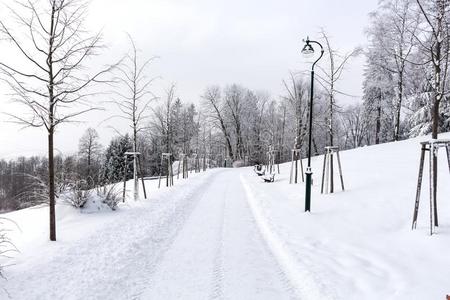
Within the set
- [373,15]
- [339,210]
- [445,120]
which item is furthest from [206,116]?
[339,210]

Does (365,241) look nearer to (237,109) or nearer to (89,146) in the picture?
(237,109)

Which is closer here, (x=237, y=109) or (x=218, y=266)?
(x=218, y=266)

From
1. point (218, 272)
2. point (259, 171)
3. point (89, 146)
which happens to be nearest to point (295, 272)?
point (218, 272)

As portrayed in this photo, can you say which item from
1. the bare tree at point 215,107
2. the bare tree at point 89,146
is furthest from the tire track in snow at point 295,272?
the bare tree at point 89,146

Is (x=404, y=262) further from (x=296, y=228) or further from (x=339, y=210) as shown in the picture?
(x=339, y=210)

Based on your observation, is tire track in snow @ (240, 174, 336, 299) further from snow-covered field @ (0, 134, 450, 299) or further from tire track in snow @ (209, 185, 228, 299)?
tire track in snow @ (209, 185, 228, 299)

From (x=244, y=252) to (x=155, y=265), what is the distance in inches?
74.3

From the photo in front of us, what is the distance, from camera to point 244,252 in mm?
7324

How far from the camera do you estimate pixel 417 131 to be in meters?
29.0

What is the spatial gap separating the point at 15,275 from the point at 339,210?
8582 mm

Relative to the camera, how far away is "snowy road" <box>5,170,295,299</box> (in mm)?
5199

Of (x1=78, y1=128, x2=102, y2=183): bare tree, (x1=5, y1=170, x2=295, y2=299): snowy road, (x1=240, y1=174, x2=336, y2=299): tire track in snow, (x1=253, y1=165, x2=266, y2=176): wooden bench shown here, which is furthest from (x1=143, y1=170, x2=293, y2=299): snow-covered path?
(x1=78, y1=128, x2=102, y2=183): bare tree

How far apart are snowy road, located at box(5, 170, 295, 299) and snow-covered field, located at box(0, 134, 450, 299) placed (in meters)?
0.02

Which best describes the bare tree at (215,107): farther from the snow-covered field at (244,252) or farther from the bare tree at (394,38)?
A: the snow-covered field at (244,252)
